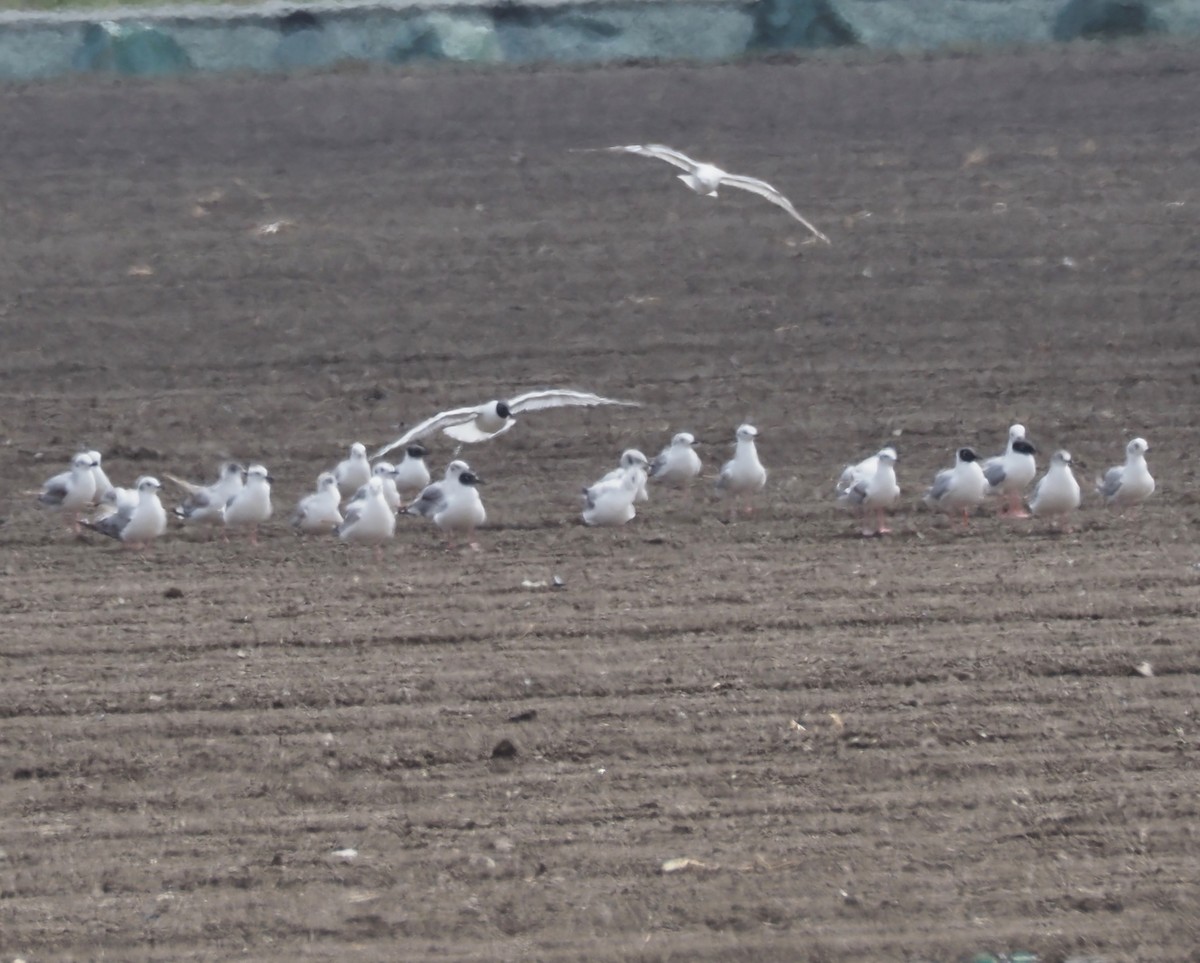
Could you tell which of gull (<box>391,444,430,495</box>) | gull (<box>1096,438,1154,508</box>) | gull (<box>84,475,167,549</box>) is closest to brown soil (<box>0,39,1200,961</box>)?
gull (<box>84,475,167,549</box>)

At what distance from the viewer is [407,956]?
6281 mm

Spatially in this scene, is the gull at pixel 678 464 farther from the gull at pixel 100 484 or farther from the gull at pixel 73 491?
the gull at pixel 73 491

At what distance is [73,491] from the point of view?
12938 millimetres

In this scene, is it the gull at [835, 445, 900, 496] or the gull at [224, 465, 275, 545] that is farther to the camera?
the gull at [224, 465, 275, 545]

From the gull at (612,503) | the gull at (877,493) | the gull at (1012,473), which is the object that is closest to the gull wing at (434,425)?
the gull at (612,503)

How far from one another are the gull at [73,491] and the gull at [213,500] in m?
0.57

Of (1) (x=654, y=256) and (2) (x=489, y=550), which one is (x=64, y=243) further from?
(2) (x=489, y=550)

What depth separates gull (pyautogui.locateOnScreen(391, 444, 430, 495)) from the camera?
45.3ft

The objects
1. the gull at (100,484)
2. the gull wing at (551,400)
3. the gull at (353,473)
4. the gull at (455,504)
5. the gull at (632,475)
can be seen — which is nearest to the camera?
the gull at (455,504)

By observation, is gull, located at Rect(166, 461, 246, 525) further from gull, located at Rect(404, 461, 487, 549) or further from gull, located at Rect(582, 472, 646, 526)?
gull, located at Rect(582, 472, 646, 526)

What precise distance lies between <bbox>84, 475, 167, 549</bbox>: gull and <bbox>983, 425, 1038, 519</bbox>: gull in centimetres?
503

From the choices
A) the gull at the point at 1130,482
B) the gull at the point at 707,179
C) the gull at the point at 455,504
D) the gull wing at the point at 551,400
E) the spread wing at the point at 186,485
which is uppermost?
the gull at the point at 707,179

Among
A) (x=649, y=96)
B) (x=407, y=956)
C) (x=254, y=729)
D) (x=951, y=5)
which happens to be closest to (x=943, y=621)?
(x=254, y=729)

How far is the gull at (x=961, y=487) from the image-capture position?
1239cm
